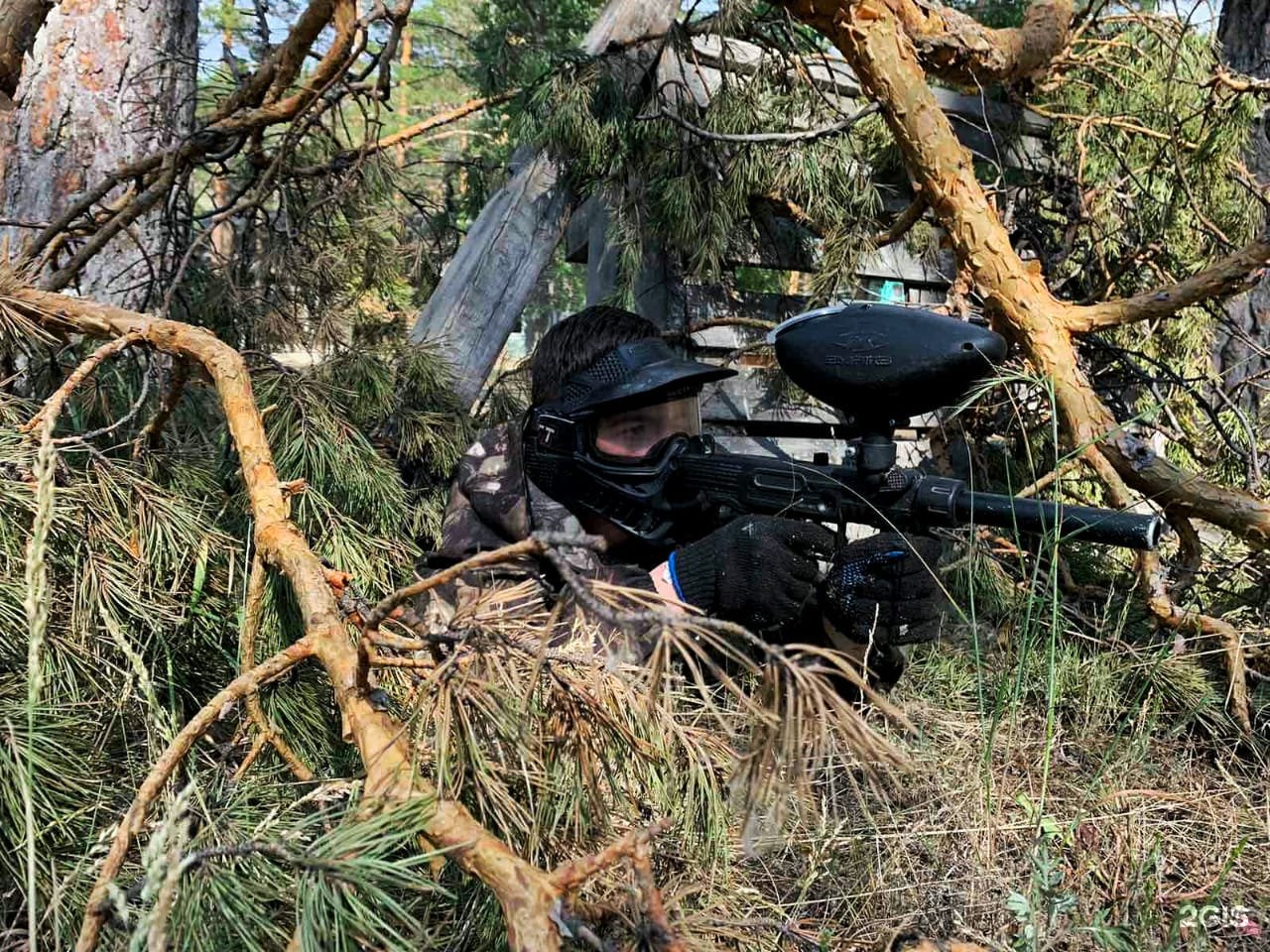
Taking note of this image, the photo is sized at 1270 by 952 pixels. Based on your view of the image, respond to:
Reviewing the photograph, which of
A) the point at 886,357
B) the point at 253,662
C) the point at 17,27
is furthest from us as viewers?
the point at 17,27

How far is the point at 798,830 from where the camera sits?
183 centimetres

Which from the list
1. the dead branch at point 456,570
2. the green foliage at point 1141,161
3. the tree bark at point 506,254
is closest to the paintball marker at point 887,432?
the dead branch at point 456,570

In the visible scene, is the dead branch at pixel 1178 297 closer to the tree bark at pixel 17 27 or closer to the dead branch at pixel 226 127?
the dead branch at pixel 226 127

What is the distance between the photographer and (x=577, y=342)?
250 centimetres

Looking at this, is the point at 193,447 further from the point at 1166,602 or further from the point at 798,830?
the point at 1166,602

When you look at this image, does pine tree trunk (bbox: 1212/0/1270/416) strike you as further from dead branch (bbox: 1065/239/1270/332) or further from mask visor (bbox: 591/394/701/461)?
mask visor (bbox: 591/394/701/461)

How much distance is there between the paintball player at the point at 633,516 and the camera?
6.21ft

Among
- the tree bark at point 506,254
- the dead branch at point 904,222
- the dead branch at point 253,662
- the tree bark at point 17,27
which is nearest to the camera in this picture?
the dead branch at point 253,662

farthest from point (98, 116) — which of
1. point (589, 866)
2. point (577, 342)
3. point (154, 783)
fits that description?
point (589, 866)

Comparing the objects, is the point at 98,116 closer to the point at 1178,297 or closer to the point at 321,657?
the point at 321,657

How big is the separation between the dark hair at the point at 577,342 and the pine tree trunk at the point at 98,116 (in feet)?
3.68

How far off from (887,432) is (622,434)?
705mm
